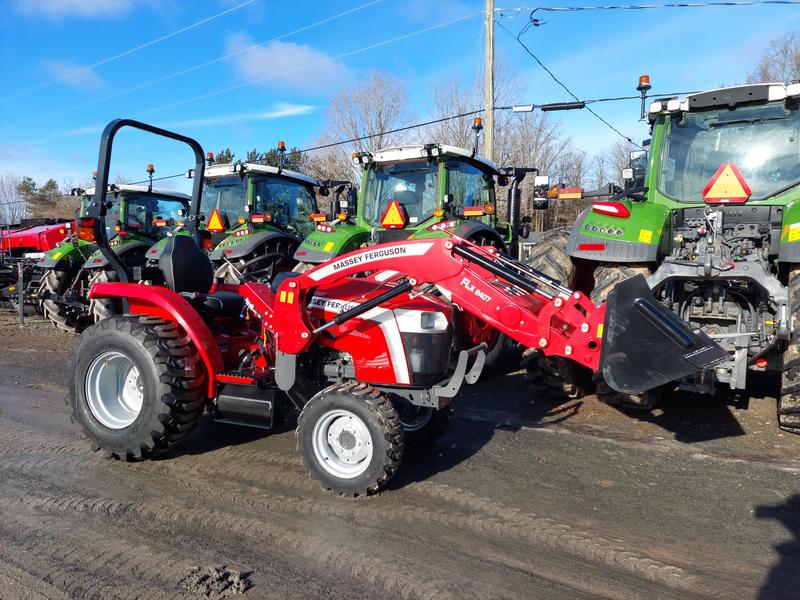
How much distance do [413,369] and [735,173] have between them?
337cm

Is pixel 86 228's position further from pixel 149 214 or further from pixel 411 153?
pixel 149 214

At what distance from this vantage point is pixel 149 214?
10.9 meters

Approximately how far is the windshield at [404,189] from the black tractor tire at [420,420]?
364 cm

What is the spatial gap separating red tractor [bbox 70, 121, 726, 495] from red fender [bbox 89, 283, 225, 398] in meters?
0.01

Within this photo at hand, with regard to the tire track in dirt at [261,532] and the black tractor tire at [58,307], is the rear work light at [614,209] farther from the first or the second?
the black tractor tire at [58,307]

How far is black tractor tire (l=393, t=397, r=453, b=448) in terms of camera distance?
4.09 m

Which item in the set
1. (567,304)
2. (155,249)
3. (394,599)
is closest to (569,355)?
(567,304)

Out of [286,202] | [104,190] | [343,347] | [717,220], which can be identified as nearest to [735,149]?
[717,220]

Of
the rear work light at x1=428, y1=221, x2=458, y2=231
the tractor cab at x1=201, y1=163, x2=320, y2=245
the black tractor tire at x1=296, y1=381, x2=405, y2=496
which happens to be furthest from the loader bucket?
the tractor cab at x1=201, y1=163, x2=320, y2=245

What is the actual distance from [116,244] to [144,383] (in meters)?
7.45

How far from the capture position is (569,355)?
123 inches

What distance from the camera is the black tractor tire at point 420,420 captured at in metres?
4.09

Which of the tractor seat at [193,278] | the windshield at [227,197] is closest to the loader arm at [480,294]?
the tractor seat at [193,278]

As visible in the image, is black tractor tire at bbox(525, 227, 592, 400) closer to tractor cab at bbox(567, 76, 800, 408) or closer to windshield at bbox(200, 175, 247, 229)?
tractor cab at bbox(567, 76, 800, 408)
